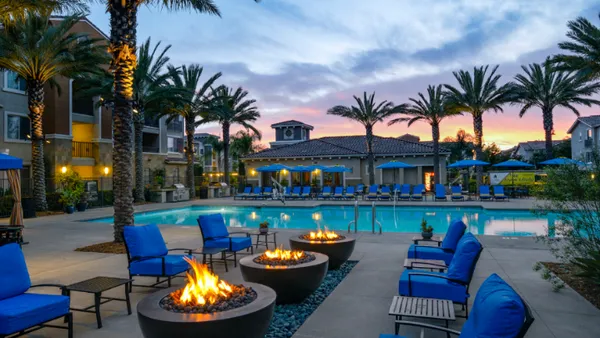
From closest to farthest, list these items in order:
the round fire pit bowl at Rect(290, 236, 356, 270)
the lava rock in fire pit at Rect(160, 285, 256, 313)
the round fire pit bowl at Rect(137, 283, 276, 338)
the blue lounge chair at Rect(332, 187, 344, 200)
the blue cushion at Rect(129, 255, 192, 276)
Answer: the round fire pit bowl at Rect(137, 283, 276, 338) → the lava rock in fire pit at Rect(160, 285, 256, 313) → the blue cushion at Rect(129, 255, 192, 276) → the round fire pit bowl at Rect(290, 236, 356, 270) → the blue lounge chair at Rect(332, 187, 344, 200)

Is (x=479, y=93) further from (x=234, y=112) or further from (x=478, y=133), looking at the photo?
(x=234, y=112)

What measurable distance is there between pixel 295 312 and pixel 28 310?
2.98m

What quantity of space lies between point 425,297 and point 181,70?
25909 mm

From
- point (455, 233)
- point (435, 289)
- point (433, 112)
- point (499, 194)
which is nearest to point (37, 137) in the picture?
point (455, 233)

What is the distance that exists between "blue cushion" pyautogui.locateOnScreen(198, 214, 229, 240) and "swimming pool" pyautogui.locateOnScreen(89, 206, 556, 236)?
304 inches

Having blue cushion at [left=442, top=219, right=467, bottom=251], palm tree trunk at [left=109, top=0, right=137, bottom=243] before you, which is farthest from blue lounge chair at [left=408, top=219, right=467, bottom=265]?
palm tree trunk at [left=109, top=0, right=137, bottom=243]

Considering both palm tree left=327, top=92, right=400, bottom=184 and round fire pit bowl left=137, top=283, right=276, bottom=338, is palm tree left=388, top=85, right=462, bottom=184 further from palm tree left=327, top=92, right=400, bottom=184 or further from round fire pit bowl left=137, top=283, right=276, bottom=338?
round fire pit bowl left=137, top=283, right=276, bottom=338

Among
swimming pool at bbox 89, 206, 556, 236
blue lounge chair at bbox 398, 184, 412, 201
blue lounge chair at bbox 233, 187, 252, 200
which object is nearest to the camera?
swimming pool at bbox 89, 206, 556, 236

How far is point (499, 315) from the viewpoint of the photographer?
224 centimetres

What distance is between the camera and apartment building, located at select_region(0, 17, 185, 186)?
74.3ft

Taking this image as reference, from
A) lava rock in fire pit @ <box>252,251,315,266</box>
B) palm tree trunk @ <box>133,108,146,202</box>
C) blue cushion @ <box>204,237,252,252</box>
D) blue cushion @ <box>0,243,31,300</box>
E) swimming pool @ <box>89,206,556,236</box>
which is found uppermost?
palm tree trunk @ <box>133,108,146,202</box>

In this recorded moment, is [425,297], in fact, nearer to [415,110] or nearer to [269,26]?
[269,26]

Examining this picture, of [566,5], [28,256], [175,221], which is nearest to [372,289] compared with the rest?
[28,256]

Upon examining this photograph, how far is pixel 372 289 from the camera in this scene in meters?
6.06
